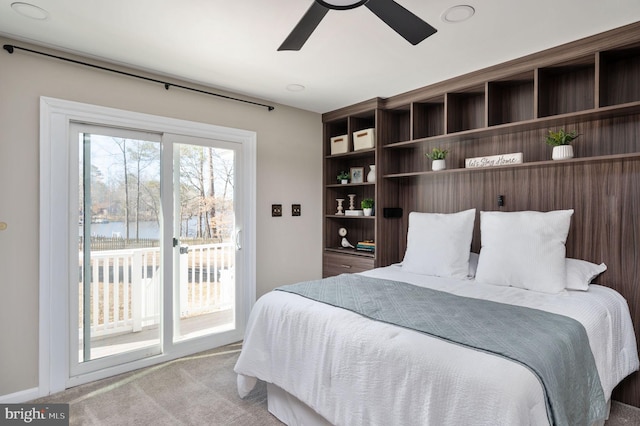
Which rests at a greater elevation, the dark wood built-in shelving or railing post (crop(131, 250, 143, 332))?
the dark wood built-in shelving

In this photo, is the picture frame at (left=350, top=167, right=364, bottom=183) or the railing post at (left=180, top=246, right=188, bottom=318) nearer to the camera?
the railing post at (left=180, top=246, right=188, bottom=318)

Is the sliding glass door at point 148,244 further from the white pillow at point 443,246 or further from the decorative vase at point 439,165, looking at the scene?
the decorative vase at point 439,165

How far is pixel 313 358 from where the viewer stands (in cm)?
189

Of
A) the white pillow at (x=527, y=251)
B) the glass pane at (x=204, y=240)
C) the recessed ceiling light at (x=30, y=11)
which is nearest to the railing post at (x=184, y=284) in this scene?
the glass pane at (x=204, y=240)

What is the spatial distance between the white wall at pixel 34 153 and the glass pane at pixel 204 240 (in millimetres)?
330

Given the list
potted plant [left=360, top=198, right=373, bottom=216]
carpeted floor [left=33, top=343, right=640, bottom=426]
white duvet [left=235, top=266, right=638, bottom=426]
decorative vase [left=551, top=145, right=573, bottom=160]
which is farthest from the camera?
potted plant [left=360, top=198, right=373, bottom=216]

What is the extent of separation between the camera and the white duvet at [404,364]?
1285mm

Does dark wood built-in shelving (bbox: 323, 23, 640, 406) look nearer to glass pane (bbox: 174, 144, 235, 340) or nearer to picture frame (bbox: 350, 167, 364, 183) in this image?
picture frame (bbox: 350, 167, 364, 183)

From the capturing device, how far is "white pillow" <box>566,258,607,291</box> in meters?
2.35

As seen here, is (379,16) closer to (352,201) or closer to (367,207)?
(367,207)

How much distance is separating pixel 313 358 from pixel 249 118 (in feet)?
8.46

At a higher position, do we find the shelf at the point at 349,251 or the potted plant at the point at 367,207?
the potted plant at the point at 367,207

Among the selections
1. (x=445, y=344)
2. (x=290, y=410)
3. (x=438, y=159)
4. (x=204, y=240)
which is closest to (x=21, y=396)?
(x=204, y=240)

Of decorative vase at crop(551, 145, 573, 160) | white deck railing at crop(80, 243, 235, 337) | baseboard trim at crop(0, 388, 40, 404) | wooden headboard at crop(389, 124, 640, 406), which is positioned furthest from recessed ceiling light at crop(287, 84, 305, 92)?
baseboard trim at crop(0, 388, 40, 404)
